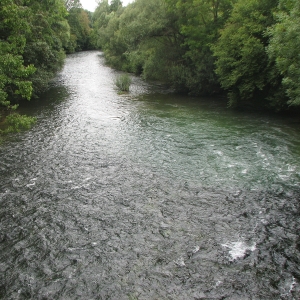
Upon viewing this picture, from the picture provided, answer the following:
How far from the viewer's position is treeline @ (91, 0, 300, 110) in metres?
18.6

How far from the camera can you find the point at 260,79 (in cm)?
2364

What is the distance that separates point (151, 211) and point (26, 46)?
22.3m

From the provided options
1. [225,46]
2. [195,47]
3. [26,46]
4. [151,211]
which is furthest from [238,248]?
[195,47]

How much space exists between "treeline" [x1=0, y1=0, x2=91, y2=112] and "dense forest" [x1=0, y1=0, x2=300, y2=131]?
46mm

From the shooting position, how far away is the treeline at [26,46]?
549 inches

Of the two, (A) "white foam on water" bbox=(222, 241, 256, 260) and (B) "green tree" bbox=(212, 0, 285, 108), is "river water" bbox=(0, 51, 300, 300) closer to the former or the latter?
(A) "white foam on water" bbox=(222, 241, 256, 260)

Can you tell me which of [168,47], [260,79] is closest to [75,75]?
[168,47]

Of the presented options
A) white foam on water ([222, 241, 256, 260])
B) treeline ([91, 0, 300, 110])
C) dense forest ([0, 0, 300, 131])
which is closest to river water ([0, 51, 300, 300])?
white foam on water ([222, 241, 256, 260])

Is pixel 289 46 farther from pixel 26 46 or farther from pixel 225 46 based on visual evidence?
pixel 26 46

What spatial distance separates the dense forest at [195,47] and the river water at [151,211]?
346 centimetres

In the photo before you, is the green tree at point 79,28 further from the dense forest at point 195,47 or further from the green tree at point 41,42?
the green tree at point 41,42

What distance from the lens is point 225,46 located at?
25.0m

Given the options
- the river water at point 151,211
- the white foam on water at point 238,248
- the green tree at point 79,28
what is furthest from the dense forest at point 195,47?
the green tree at point 79,28

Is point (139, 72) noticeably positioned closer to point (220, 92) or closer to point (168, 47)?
point (168, 47)
